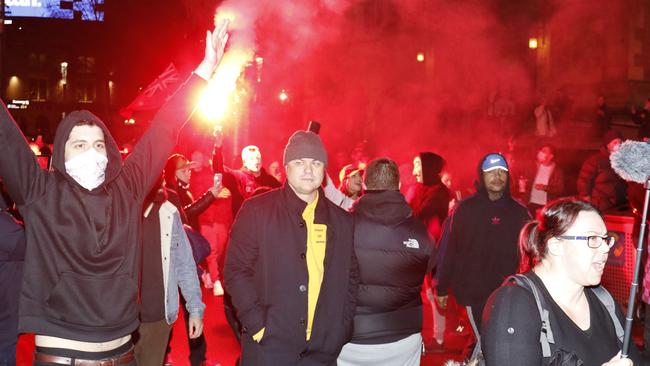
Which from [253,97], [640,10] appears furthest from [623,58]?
[253,97]

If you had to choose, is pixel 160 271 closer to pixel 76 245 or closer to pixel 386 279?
pixel 386 279

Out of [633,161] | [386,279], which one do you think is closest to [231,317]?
[386,279]

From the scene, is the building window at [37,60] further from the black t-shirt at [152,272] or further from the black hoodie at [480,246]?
the black t-shirt at [152,272]

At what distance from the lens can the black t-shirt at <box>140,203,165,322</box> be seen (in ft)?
17.3

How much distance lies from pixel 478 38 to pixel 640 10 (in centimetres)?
600

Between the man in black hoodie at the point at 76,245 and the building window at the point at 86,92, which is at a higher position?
the building window at the point at 86,92

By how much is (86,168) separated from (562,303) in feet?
7.55

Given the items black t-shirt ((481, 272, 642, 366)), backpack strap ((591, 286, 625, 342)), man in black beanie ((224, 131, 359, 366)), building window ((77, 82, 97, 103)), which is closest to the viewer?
black t-shirt ((481, 272, 642, 366))

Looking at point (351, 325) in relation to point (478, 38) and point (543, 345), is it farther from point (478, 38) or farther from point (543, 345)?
point (478, 38)

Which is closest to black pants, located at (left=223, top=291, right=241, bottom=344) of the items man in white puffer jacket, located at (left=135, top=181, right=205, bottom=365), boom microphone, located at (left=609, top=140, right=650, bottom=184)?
man in white puffer jacket, located at (left=135, top=181, right=205, bottom=365)

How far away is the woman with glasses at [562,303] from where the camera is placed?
3080mm

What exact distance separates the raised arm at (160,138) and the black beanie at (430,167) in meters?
4.85

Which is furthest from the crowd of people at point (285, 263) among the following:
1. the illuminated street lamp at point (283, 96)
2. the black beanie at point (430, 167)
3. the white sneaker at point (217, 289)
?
the illuminated street lamp at point (283, 96)

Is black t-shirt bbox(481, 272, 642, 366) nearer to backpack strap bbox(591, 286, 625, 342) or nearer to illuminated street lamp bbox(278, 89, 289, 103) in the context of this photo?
backpack strap bbox(591, 286, 625, 342)
